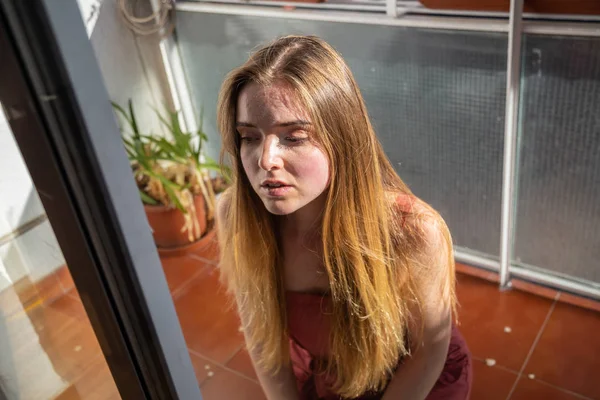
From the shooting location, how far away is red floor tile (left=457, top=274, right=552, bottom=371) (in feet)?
6.12

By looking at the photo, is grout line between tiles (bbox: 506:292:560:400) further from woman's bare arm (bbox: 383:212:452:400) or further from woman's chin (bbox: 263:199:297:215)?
woman's chin (bbox: 263:199:297:215)

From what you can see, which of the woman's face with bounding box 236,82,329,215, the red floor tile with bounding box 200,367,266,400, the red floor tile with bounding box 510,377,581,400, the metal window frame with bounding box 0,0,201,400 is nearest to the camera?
the metal window frame with bounding box 0,0,201,400

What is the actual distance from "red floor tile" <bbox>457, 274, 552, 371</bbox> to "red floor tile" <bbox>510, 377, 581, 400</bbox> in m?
0.07

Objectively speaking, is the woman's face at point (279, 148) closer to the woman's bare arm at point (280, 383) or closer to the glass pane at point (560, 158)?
the woman's bare arm at point (280, 383)

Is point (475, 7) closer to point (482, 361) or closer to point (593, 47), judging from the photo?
point (593, 47)

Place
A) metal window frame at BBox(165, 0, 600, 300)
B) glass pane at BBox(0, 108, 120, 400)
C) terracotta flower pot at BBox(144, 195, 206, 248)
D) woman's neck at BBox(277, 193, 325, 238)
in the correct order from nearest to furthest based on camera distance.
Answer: glass pane at BBox(0, 108, 120, 400), woman's neck at BBox(277, 193, 325, 238), metal window frame at BBox(165, 0, 600, 300), terracotta flower pot at BBox(144, 195, 206, 248)

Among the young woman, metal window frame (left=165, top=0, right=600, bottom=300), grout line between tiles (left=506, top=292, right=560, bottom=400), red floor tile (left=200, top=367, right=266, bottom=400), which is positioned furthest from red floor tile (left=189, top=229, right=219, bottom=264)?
grout line between tiles (left=506, top=292, right=560, bottom=400)

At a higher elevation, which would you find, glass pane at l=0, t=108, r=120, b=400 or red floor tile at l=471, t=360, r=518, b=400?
glass pane at l=0, t=108, r=120, b=400

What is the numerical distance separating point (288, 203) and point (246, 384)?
1.11 m

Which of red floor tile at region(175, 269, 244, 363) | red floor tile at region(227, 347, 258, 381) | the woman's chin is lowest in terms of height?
red floor tile at region(227, 347, 258, 381)

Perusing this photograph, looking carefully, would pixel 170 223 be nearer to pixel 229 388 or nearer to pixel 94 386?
pixel 229 388

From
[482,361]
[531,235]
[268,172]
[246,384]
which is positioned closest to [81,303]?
[268,172]

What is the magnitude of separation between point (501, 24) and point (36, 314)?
1.47 m

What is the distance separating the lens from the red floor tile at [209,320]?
79.5 inches
